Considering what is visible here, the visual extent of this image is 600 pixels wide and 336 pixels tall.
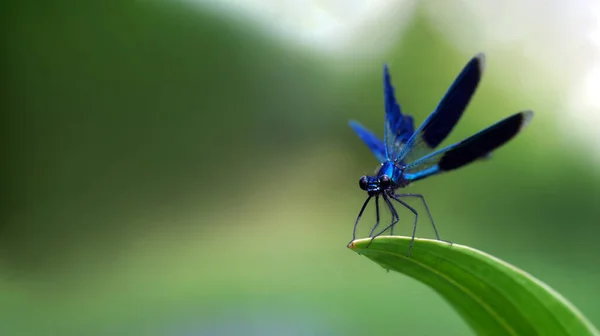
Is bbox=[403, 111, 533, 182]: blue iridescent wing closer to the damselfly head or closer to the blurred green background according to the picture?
the damselfly head

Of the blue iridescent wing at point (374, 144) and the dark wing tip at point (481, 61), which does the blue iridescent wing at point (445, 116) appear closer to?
the dark wing tip at point (481, 61)

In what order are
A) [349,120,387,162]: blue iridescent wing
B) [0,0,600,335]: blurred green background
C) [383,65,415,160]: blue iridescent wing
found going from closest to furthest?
[383,65,415,160]: blue iridescent wing → [349,120,387,162]: blue iridescent wing → [0,0,600,335]: blurred green background

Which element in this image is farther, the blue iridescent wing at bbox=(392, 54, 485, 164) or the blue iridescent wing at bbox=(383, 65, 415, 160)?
the blue iridescent wing at bbox=(383, 65, 415, 160)

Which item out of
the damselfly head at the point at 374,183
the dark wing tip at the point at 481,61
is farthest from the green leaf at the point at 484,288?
the dark wing tip at the point at 481,61

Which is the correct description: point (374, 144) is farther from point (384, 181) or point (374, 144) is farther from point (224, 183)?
point (224, 183)

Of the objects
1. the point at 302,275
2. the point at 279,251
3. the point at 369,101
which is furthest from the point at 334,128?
the point at 302,275

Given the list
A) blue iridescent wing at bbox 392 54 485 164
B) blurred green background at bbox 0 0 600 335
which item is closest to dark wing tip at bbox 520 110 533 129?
blue iridescent wing at bbox 392 54 485 164
